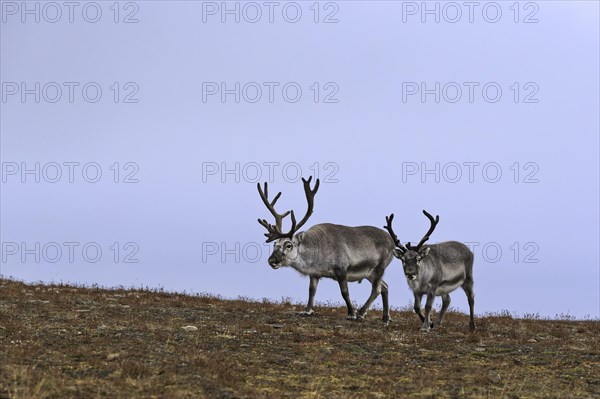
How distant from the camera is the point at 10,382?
11453mm

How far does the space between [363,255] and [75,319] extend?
337 inches

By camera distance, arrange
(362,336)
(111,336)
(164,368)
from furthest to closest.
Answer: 1. (362,336)
2. (111,336)
3. (164,368)

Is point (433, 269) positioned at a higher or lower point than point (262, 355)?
higher

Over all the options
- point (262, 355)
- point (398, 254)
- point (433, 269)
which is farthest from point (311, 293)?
point (262, 355)

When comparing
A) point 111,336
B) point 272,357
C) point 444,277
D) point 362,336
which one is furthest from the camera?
point 444,277

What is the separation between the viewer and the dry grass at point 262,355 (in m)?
12.1

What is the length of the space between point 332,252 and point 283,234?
5.12 ft

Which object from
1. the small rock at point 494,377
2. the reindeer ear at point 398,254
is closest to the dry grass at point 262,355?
the small rock at point 494,377

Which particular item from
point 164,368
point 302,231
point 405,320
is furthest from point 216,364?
point 405,320

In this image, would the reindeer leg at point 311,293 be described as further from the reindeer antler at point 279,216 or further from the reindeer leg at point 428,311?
the reindeer leg at point 428,311

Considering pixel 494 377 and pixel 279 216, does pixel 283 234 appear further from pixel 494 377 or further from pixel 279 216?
pixel 494 377

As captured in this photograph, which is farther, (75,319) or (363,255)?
(363,255)

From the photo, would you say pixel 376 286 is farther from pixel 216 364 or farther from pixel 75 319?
pixel 216 364

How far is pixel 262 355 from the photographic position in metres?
15.3
